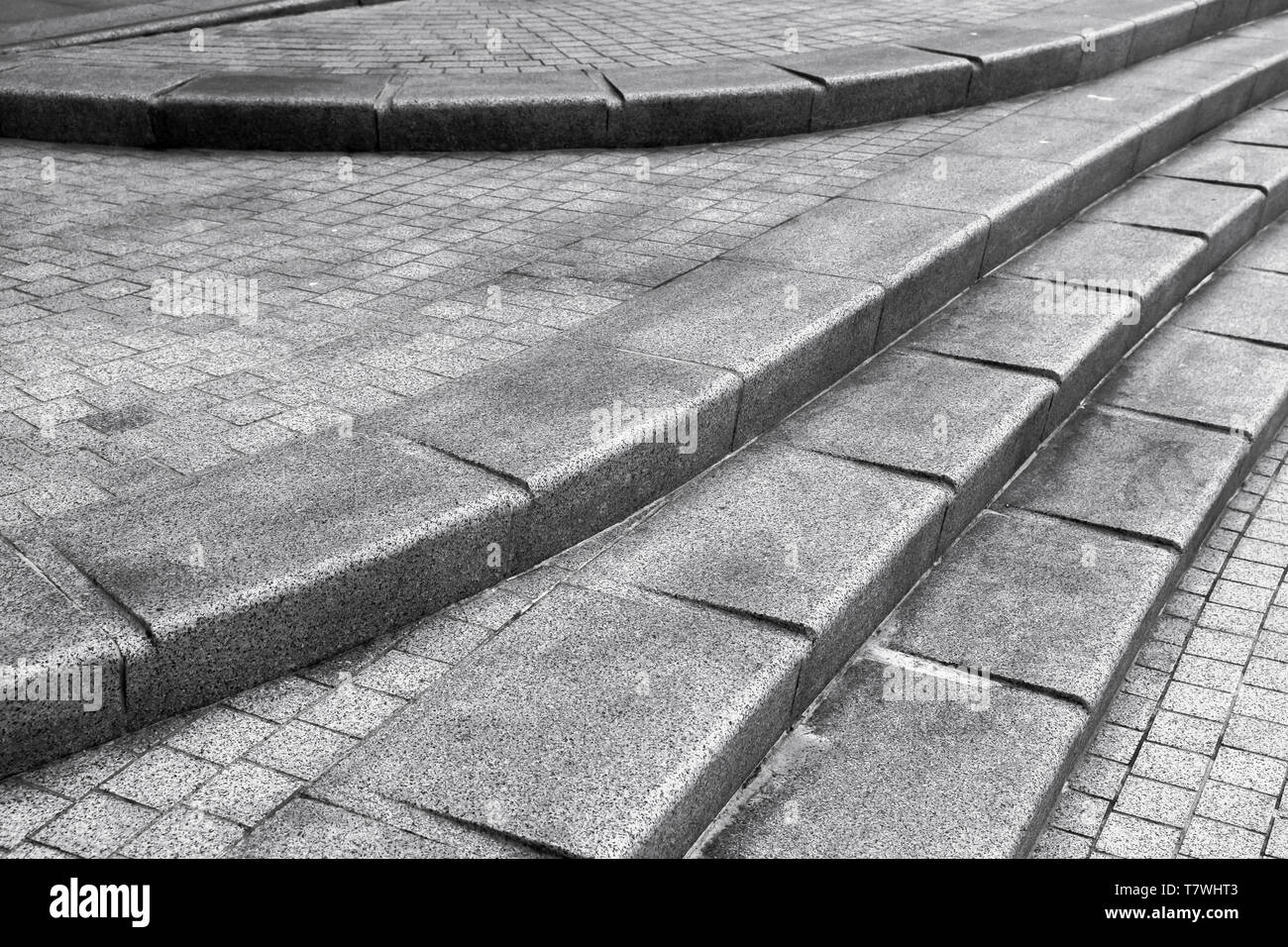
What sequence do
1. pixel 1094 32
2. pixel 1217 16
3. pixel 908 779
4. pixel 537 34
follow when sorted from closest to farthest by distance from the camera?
1. pixel 908 779
2. pixel 1094 32
3. pixel 537 34
4. pixel 1217 16

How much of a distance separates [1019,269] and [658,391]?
241 centimetres

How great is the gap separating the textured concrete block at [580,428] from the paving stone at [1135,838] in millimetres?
1470

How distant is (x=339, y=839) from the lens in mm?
2268

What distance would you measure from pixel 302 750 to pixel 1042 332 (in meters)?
3.23

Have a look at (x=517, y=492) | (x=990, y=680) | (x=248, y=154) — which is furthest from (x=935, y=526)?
(x=248, y=154)

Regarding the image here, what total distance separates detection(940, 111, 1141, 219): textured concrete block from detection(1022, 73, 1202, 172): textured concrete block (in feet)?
0.43

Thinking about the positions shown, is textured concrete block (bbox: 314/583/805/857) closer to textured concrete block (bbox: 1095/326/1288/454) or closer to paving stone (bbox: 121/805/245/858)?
paving stone (bbox: 121/805/245/858)

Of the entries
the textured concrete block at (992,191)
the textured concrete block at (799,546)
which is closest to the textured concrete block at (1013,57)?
the textured concrete block at (992,191)

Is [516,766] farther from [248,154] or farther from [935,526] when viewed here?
[248,154]

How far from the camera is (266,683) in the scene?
272 centimetres

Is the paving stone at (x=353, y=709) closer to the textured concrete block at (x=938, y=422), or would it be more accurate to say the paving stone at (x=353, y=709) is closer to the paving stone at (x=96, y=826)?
the paving stone at (x=96, y=826)

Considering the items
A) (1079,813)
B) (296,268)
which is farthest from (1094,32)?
(1079,813)

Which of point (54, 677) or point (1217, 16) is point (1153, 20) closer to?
point (1217, 16)

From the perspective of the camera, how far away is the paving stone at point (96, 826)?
7.41 ft
